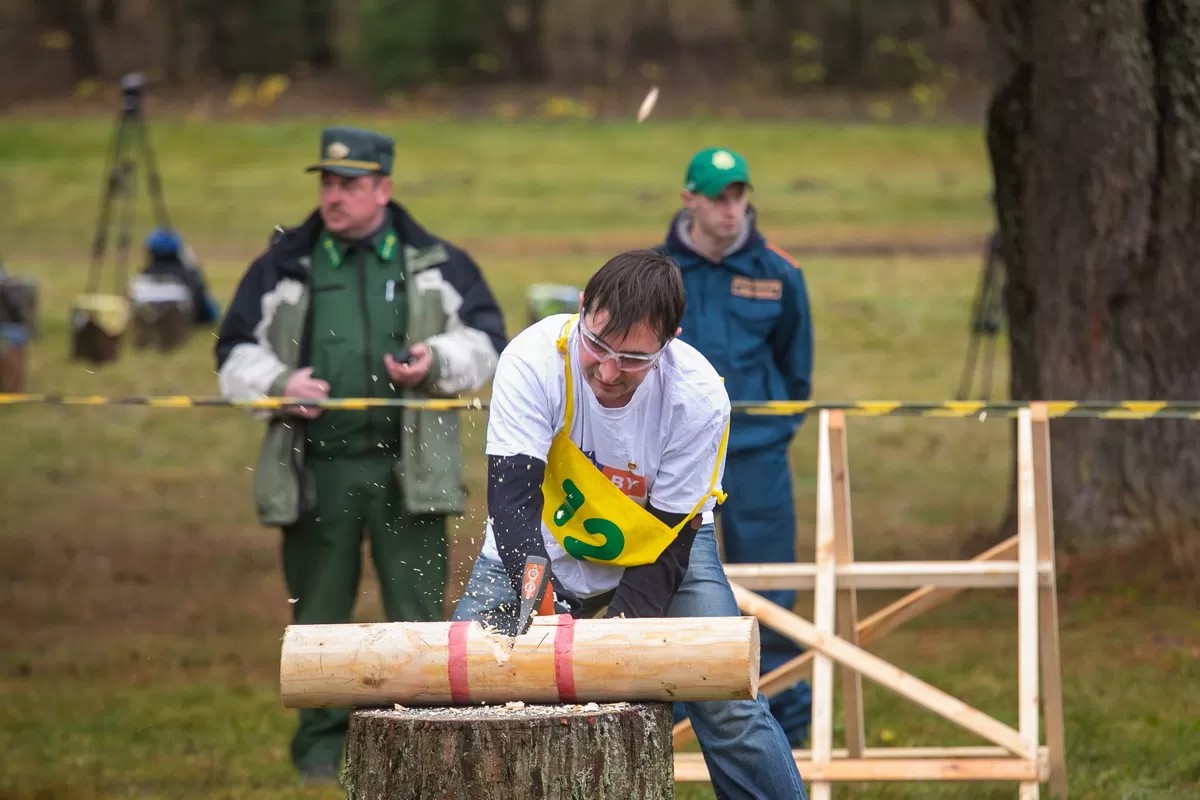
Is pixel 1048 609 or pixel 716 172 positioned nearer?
pixel 1048 609

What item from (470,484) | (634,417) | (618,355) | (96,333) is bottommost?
(634,417)

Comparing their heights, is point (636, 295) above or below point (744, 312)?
below

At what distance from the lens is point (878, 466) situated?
43.6ft

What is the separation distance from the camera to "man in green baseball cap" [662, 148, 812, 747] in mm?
6777

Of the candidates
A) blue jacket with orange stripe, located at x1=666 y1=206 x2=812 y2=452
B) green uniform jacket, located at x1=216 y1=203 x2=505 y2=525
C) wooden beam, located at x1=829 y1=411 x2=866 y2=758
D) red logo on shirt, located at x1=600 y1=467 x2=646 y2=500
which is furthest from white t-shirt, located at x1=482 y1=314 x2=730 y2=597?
blue jacket with orange stripe, located at x1=666 y1=206 x2=812 y2=452

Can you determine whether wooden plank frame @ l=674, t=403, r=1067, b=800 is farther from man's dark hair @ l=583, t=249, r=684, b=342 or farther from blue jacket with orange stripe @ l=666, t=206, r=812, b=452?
man's dark hair @ l=583, t=249, r=684, b=342

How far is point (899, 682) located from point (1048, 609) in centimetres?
70

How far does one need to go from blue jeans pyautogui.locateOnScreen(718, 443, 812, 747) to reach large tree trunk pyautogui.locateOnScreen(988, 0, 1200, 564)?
2556 mm

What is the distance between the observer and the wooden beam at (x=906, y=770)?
17.8 feet

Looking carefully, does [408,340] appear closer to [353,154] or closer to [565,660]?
[353,154]

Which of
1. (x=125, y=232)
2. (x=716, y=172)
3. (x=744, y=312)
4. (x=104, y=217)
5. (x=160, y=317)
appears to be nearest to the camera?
(x=716, y=172)

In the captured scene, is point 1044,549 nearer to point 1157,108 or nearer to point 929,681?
point 929,681

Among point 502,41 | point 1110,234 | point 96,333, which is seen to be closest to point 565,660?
point 1110,234

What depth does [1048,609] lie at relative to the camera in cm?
593
